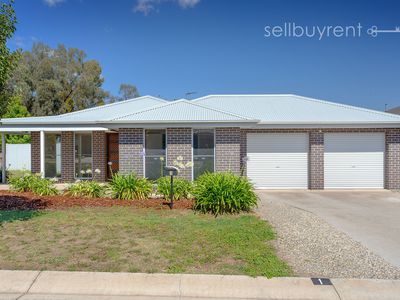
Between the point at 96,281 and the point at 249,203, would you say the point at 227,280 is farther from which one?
the point at 249,203

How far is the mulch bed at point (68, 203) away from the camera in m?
9.80

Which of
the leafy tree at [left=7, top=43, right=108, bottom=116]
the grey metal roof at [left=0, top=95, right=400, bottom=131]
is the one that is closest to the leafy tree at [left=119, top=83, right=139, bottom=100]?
the leafy tree at [left=7, top=43, right=108, bottom=116]

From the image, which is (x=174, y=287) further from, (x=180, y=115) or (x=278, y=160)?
(x=278, y=160)

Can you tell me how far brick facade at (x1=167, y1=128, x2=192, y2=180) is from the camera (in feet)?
45.6

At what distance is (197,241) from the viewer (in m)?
6.57

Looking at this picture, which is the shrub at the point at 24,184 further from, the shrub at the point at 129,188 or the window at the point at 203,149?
the window at the point at 203,149

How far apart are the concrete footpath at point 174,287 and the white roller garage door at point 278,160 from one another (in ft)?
36.0

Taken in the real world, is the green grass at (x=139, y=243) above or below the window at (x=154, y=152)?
below

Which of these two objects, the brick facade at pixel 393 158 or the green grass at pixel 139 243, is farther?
the brick facade at pixel 393 158

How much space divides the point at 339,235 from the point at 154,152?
27.3 ft

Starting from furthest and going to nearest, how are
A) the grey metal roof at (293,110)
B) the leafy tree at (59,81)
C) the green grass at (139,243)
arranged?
the leafy tree at (59,81) < the grey metal roof at (293,110) < the green grass at (139,243)

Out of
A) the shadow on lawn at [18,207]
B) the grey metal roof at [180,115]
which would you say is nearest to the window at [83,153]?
the grey metal roof at [180,115]

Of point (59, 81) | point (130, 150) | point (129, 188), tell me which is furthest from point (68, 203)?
point (59, 81)

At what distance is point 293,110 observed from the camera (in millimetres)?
17297
